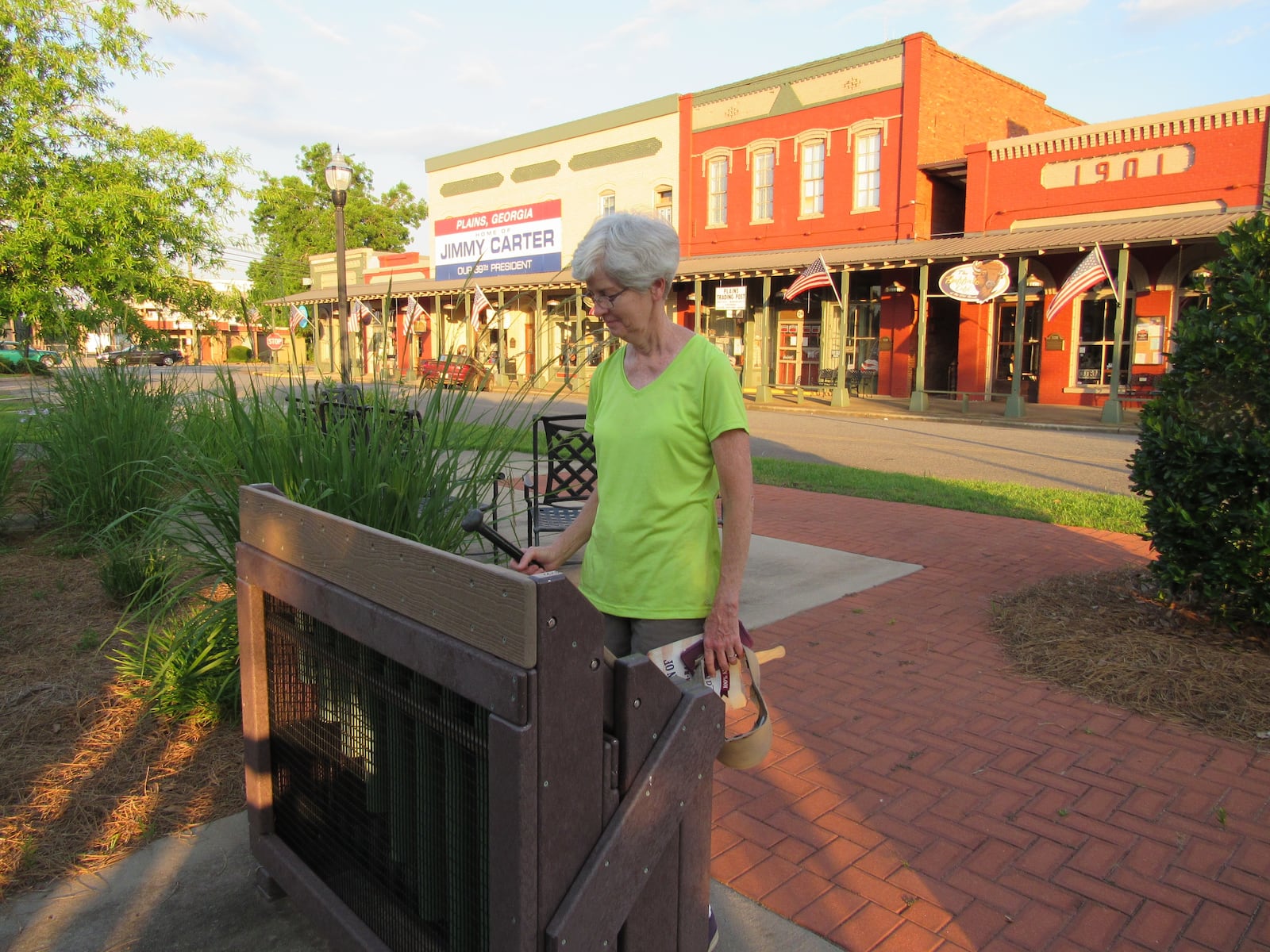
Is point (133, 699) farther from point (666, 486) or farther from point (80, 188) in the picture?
point (80, 188)

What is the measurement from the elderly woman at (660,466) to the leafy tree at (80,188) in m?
6.78

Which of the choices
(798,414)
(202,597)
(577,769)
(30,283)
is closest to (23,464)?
(30,283)

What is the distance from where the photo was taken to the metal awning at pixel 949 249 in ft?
57.7

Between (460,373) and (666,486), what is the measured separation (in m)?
1.54

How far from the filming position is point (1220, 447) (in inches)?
175

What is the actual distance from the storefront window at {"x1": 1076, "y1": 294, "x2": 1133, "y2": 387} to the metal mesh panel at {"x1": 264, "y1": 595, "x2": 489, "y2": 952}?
21941 millimetres

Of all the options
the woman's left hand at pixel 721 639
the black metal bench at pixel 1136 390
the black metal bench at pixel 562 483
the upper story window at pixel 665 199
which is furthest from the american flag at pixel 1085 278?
the woman's left hand at pixel 721 639

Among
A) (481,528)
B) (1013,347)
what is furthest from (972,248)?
(481,528)

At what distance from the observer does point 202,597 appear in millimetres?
3750

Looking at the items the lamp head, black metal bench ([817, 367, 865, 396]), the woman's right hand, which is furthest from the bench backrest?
black metal bench ([817, 367, 865, 396])

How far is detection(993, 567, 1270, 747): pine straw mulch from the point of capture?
3988 millimetres

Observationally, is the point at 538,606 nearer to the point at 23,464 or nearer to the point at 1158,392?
the point at 1158,392

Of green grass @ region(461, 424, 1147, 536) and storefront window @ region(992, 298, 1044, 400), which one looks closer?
green grass @ region(461, 424, 1147, 536)

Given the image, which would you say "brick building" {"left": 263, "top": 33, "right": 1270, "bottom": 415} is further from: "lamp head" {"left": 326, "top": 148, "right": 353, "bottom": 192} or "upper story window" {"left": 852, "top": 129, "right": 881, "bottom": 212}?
"lamp head" {"left": 326, "top": 148, "right": 353, "bottom": 192}
